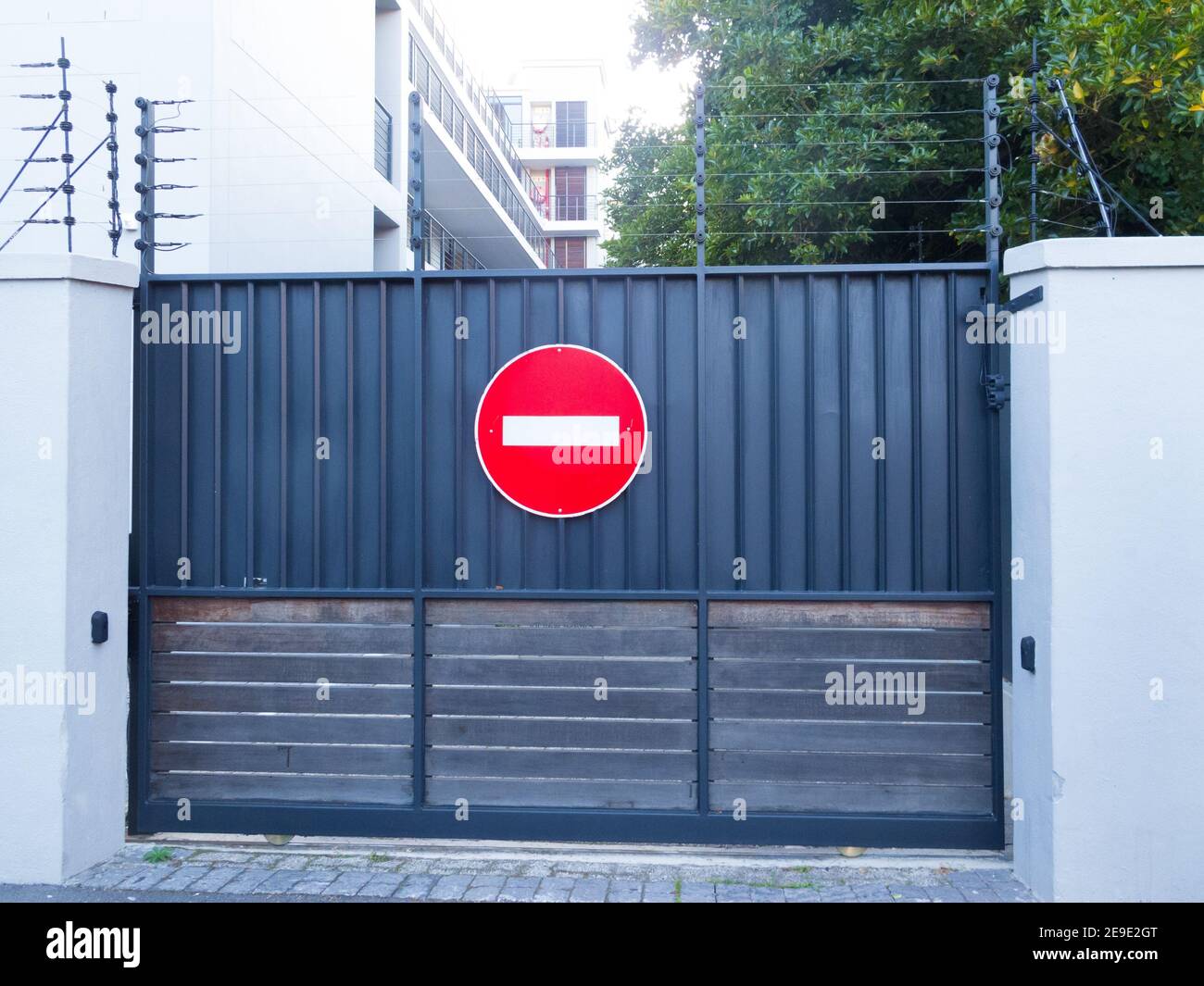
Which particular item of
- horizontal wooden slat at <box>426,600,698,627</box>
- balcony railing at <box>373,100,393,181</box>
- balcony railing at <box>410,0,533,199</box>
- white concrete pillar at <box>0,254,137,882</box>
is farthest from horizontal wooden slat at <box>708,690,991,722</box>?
balcony railing at <box>410,0,533,199</box>

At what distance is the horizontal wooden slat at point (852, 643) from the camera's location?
17.0 ft

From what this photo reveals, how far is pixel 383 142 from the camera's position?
1631cm

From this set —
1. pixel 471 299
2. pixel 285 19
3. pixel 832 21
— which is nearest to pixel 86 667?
pixel 471 299

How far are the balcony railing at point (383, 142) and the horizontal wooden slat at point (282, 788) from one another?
12329 millimetres

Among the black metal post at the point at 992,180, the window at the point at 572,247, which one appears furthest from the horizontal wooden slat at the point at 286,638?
the window at the point at 572,247

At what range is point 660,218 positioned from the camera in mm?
18391

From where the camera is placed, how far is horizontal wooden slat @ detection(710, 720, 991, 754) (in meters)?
5.16

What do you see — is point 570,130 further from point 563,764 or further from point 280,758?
point 563,764

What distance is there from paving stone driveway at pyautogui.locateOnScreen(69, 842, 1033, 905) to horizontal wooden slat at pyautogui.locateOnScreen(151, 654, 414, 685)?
880 mm

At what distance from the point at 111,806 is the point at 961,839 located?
4361 millimetres

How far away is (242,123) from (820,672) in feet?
27.6

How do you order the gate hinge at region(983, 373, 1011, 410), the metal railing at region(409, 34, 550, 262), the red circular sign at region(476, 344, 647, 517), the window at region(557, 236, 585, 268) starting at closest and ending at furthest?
the gate hinge at region(983, 373, 1011, 410), the red circular sign at region(476, 344, 647, 517), the metal railing at region(409, 34, 550, 262), the window at region(557, 236, 585, 268)

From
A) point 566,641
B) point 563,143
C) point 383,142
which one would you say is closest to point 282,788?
point 566,641

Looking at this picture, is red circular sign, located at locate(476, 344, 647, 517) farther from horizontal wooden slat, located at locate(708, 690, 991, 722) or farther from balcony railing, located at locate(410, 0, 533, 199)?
balcony railing, located at locate(410, 0, 533, 199)
